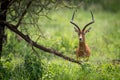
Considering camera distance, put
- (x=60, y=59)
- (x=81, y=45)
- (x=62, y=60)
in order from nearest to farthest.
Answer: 1. (x=62, y=60)
2. (x=60, y=59)
3. (x=81, y=45)

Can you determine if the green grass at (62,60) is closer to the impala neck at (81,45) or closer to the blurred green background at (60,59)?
the blurred green background at (60,59)

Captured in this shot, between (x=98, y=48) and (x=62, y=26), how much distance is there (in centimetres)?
576

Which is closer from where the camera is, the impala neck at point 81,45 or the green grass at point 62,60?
the green grass at point 62,60

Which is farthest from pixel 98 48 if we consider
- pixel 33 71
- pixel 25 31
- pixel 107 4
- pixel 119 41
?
pixel 107 4

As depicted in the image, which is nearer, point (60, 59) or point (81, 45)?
point (60, 59)

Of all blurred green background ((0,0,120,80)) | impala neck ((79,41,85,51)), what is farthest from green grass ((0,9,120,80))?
impala neck ((79,41,85,51))

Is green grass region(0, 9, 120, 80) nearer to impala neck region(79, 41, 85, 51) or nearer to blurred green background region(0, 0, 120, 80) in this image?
blurred green background region(0, 0, 120, 80)

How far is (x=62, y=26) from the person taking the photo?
2152cm

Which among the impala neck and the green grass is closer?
the green grass

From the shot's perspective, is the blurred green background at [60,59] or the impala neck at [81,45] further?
the impala neck at [81,45]

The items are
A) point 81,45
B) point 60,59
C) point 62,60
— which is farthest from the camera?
point 81,45

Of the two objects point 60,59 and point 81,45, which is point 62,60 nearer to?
point 60,59

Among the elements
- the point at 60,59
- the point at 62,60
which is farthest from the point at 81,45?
the point at 62,60

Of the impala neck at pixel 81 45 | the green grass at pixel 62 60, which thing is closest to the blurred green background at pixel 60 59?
the green grass at pixel 62 60
